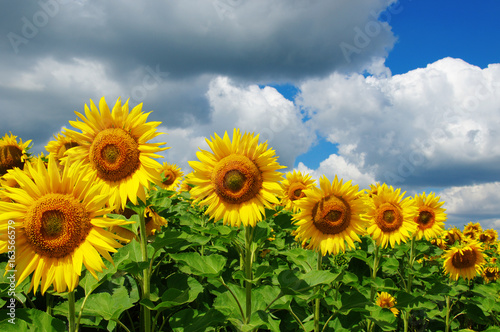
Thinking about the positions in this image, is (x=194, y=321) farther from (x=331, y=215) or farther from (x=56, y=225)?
(x=331, y=215)

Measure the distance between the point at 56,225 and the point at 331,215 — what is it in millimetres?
3587

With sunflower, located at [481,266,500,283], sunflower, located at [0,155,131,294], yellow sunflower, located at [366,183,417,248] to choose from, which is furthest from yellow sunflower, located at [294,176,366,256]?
sunflower, located at [481,266,500,283]

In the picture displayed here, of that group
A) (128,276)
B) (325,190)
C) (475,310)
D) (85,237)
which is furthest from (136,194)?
(475,310)

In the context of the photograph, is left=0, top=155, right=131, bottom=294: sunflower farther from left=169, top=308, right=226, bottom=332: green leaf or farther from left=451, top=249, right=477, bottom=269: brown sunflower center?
left=451, top=249, right=477, bottom=269: brown sunflower center

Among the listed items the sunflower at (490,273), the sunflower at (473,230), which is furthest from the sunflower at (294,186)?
the sunflower at (473,230)

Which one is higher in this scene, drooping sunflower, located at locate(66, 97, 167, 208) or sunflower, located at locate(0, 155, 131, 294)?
drooping sunflower, located at locate(66, 97, 167, 208)

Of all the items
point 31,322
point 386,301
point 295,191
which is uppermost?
point 295,191

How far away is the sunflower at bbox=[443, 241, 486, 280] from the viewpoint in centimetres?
823

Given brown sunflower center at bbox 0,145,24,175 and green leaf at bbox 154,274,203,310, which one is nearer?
green leaf at bbox 154,274,203,310

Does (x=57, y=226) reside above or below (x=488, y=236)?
below

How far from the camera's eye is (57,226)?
280 centimetres

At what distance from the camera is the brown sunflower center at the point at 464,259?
27.0 ft

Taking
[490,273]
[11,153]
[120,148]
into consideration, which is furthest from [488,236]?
[11,153]

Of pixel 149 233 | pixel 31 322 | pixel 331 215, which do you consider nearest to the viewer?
pixel 31 322
